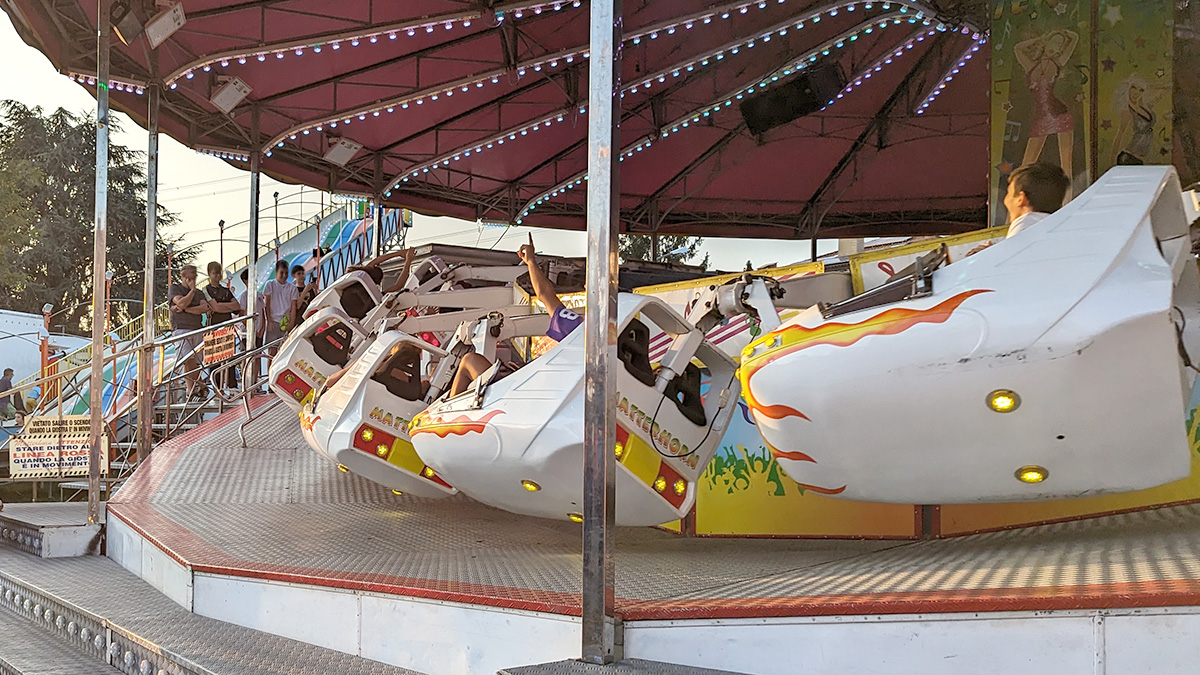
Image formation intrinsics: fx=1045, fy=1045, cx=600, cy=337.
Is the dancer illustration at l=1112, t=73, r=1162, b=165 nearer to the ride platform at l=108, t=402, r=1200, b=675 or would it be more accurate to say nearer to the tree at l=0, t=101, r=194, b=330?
the ride platform at l=108, t=402, r=1200, b=675

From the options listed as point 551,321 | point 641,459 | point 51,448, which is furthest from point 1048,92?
point 51,448

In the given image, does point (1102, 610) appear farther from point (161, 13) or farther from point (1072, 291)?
point (161, 13)

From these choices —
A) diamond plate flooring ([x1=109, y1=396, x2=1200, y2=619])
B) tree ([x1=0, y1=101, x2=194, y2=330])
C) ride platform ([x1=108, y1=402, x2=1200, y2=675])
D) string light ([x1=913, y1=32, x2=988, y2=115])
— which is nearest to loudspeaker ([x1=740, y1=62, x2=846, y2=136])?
string light ([x1=913, y1=32, x2=988, y2=115])

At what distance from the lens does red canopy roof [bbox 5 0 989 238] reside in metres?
8.23

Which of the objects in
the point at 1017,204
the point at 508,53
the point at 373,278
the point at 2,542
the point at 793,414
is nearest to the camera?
the point at 793,414

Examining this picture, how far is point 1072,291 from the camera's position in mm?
2693

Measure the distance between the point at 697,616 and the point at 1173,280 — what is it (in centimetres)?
151

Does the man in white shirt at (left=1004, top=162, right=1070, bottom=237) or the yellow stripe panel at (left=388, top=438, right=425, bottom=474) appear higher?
the man in white shirt at (left=1004, top=162, right=1070, bottom=237)

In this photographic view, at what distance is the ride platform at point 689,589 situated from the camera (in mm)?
2248

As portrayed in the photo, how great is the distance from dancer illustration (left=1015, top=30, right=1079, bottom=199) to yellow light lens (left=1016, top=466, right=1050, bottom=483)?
483cm

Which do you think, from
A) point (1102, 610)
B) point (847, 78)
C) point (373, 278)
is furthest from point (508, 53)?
point (1102, 610)

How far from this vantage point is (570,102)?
1062cm

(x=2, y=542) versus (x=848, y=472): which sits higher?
(x=848, y=472)

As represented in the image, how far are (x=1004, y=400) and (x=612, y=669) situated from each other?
1246mm
